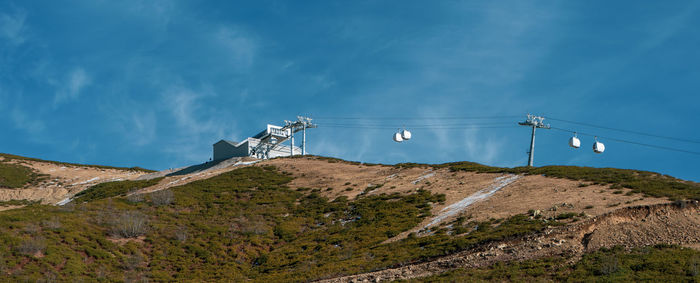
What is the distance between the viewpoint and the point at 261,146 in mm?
91812

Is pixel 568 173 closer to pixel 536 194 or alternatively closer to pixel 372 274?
pixel 536 194

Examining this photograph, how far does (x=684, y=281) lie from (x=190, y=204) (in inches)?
1753

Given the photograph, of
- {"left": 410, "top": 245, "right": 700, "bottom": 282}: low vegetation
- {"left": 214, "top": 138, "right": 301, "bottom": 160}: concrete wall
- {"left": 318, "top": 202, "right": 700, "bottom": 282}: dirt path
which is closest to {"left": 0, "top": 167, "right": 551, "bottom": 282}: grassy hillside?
{"left": 318, "top": 202, "right": 700, "bottom": 282}: dirt path

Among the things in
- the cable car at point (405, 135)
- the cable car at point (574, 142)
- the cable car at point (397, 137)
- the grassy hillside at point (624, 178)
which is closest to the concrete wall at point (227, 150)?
the cable car at point (397, 137)

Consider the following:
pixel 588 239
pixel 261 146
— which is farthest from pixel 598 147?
pixel 261 146

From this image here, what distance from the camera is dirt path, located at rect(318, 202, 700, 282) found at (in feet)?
104

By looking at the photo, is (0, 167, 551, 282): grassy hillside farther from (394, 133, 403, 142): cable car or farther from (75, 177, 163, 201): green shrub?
(394, 133, 403, 142): cable car

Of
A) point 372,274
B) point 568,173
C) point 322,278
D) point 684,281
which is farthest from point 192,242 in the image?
point 684,281

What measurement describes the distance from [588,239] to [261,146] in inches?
2544

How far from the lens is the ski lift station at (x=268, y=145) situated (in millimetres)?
90312

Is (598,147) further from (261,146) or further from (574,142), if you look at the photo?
(261,146)

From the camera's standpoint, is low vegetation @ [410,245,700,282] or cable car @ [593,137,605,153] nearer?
low vegetation @ [410,245,700,282]

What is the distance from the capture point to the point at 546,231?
34938 millimetres

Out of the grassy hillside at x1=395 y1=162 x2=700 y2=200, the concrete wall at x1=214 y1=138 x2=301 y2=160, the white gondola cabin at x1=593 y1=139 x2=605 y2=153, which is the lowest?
the grassy hillside at x1=395 y1=162 x2=700 y2=200
